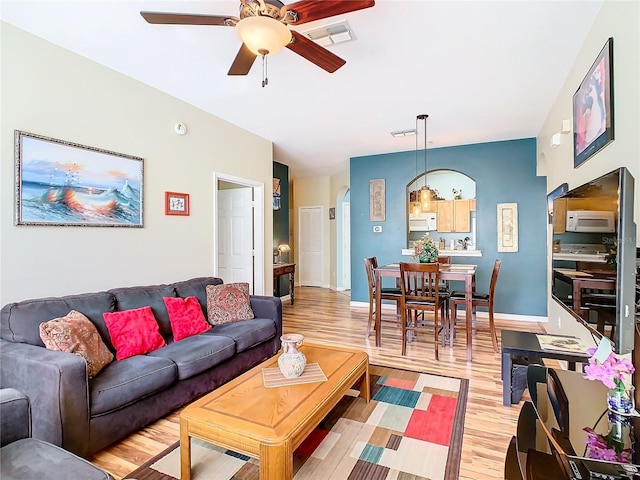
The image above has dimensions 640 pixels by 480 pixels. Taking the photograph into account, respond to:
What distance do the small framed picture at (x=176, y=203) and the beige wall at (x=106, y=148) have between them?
6cm

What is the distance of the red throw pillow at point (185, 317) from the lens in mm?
3012

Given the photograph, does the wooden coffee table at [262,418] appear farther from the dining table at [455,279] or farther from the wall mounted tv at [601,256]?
the dining table at [455,279]

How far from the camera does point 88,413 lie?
1931 millimetres

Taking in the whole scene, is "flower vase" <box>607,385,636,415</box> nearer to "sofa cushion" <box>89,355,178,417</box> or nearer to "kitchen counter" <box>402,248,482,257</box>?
"sofa cushion" <box>89,355,178,417</box>

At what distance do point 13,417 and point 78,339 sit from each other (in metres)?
0.67

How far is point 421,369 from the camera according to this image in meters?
3.32

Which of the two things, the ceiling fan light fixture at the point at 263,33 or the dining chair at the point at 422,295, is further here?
the dining chair at the point at 422,295

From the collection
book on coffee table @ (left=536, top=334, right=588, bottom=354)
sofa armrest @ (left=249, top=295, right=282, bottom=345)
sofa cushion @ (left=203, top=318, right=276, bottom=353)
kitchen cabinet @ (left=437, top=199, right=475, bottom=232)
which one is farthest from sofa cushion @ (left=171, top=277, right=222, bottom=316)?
kitchen cabinet @ (left=437, top=199, right=475, bottom=232)

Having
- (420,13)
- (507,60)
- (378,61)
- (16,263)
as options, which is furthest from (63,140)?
(507,60)

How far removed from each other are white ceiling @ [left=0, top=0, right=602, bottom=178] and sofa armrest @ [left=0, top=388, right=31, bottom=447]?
7.46 feet

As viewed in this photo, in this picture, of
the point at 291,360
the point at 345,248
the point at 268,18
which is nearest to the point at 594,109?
the point at 268,18

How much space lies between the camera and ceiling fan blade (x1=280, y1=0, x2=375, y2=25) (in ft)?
5.66

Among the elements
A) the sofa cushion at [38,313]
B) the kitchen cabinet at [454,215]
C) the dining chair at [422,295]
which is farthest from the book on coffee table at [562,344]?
the kitchen cabinet at [454,215]

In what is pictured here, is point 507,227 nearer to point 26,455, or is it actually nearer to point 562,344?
point 562,344
